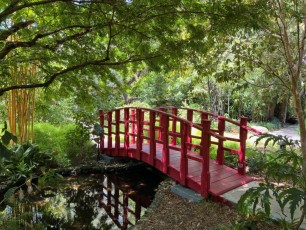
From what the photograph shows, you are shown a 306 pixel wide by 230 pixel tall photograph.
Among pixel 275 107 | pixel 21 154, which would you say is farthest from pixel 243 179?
pixel 275 107

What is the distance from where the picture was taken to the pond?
3998 mm

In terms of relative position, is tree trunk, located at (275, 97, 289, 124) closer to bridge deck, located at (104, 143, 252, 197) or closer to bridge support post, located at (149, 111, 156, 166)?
bridge deck, located at (104, 143, 252, 197)

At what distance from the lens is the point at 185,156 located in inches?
157

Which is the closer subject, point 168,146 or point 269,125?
point 168,146

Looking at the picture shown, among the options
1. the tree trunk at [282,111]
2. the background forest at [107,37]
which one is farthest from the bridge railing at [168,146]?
the tree trunk at [282,111]

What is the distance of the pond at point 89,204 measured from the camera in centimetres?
400

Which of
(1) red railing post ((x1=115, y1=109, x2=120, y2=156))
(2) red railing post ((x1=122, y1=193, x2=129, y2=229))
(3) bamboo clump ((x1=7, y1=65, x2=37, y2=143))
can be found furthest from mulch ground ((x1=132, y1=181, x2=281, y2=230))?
(3) bamboo clump ((x1=7, y1=65, x2=37, y2=143))

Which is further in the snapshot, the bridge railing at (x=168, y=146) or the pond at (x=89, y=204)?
the pond at (x=89, y=204)

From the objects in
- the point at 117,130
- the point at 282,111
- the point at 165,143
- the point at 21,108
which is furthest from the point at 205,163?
the point at 282,111

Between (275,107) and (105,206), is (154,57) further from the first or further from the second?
(275,107)

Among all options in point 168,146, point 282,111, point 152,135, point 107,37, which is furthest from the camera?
point 282,111

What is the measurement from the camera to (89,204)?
4.67m

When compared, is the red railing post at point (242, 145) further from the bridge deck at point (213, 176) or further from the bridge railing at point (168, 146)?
the bridge railing at point (168, 146)

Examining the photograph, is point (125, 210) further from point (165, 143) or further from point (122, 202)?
point (165, 143)
